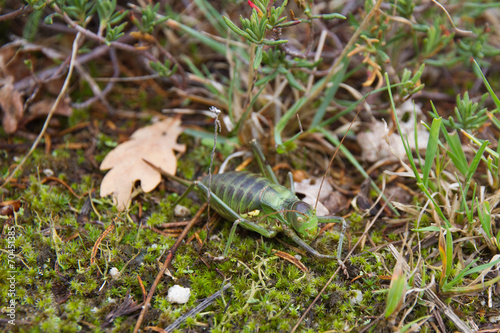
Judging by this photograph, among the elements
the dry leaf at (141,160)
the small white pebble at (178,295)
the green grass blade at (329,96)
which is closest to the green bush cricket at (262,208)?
the small white pebble at (178,295)

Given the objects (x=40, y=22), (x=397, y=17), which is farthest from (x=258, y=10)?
(x=40, y=22)

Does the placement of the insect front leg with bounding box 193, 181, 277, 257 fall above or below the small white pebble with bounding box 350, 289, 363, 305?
above

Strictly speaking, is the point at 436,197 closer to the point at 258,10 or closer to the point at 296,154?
the point at 296,154

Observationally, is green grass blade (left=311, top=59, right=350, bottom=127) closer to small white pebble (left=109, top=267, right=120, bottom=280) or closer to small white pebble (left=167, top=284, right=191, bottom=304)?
small white pebble (left=167, top=284, right=191, bottom=304)

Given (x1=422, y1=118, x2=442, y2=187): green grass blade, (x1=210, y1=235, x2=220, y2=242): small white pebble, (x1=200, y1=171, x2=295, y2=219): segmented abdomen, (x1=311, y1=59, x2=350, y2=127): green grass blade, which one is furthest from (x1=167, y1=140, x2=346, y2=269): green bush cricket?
(x1=311, y1=59, x2=350, y2=127): green grass blade

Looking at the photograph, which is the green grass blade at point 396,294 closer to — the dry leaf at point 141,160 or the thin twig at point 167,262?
the thin twig at point 167,262

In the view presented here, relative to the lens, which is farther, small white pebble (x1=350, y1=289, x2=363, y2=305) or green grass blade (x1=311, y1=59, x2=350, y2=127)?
green grass blade (x1=311, y1=59, x2=350, y2=127)

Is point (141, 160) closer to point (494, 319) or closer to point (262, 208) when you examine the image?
point (262, 208)

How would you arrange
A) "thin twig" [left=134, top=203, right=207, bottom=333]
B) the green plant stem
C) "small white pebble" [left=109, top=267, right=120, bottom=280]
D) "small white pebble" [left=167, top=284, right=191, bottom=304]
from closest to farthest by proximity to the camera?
"thin twig" [left=134, top=203, right=207, bottom=333] < "small white pebble" [left=167, top=284, right=191, bottom=304] < "small white pebble" [left=109, top=267, right=120, bottom=280] < the green plant stem
